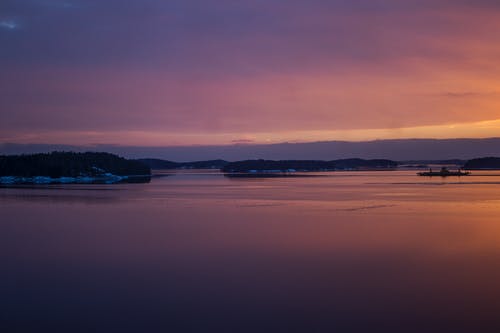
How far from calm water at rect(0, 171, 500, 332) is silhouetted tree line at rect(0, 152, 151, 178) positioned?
2058 inches

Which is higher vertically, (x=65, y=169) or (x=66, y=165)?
(x=66, y=165)

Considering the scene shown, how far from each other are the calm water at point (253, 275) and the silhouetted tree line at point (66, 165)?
171 ft

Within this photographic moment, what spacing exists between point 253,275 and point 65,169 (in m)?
62.9

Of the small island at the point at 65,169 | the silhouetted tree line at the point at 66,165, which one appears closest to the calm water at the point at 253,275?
the small island at the point at 65,169

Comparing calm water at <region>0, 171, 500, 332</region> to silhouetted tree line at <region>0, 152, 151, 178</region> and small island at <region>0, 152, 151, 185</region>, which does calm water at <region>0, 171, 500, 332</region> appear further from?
silhouetted tree line at <region>0, 152, 151, 178</region>

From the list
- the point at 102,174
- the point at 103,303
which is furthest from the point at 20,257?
the point at 102,174

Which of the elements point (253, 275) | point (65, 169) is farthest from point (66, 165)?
point (253, 275)

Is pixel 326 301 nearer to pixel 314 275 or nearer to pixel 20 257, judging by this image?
pixel 314 275

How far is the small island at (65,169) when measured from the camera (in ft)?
209

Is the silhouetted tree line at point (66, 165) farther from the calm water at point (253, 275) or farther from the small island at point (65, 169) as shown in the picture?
the calm water at point (253, 275)

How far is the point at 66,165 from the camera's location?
68.9m

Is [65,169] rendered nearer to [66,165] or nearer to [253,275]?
[66,165]

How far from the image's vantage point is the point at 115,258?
11.0 metres

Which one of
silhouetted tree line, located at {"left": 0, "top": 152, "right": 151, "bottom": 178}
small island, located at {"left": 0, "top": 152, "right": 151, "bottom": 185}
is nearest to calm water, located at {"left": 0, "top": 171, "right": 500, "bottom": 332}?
small island, located at {"left": 0, "top": 152, "right": 151, "bottom": 185}
